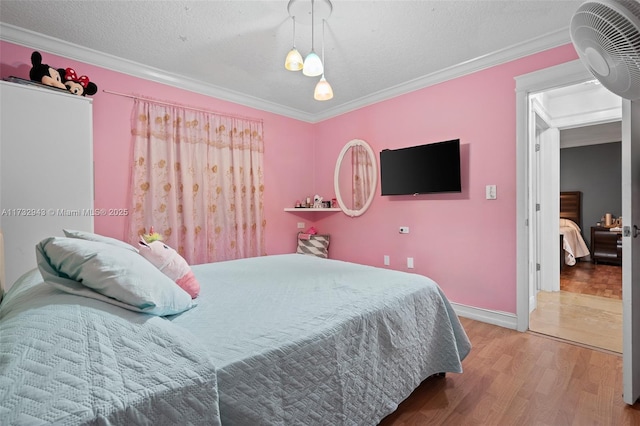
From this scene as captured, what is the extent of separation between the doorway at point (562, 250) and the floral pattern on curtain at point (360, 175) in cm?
172

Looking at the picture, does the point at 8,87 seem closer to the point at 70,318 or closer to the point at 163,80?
the point at 163,80

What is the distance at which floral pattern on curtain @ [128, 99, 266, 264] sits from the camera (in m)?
2.93

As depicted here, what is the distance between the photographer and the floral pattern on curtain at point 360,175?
384cm

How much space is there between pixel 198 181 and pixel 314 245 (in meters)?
1.74

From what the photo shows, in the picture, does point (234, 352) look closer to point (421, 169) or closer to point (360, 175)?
point (421, 169)

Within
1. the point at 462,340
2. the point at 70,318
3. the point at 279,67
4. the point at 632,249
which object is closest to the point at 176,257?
the point at 70,318

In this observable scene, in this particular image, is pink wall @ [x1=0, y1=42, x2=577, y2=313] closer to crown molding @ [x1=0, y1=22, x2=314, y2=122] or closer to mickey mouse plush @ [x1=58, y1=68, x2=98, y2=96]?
crown molding @ [x1=0, y1=22, x2=314, y2=122]

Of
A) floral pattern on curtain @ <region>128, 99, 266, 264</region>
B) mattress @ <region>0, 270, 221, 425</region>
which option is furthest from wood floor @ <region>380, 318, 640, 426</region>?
floral pattern on curtain @ <region>128, 99, 266, 264</region>

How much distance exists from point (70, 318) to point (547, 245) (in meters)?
4.66

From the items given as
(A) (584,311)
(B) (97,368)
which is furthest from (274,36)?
(A) (584,311)

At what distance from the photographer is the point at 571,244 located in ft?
17.5

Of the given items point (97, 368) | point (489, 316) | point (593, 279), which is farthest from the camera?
point (593, 279)

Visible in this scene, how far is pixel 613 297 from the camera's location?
11.6ft

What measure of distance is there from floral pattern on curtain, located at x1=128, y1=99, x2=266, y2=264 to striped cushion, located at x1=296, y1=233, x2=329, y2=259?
2.11ft
